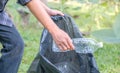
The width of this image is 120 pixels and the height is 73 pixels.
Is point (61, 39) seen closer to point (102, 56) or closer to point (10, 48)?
point (10, 48)

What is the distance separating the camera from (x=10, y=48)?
2.18m

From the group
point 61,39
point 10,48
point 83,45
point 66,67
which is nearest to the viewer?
point 61,39

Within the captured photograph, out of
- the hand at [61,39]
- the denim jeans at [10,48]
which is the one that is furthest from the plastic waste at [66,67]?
the hand at [61,39]

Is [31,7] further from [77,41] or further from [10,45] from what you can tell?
[77,41]

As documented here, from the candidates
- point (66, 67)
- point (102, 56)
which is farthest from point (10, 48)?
point (102, 56)

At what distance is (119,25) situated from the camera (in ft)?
3.22

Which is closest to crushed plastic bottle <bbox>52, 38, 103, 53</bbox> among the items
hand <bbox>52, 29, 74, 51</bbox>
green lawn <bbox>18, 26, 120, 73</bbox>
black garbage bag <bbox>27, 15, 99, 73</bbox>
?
black garbage bag <bbox>27, 15, 99, 73</bbox>

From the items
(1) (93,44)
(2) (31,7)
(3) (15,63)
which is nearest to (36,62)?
(3) (15,63)

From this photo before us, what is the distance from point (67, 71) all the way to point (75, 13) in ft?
9.85

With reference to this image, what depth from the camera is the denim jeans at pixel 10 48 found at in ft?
6.98

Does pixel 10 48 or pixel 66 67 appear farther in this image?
pixel 66 67

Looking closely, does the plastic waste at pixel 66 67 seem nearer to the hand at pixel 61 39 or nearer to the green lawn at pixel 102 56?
the green lawn at pixel 102 56

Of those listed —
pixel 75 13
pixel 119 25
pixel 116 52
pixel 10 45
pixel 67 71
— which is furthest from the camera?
pixel 75 13

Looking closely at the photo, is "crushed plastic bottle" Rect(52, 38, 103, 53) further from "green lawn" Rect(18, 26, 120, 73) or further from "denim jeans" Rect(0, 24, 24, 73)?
"green lawn" Rect(18, 26, 120, 73)
